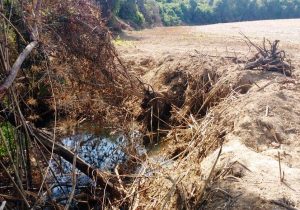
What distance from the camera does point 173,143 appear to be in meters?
7.61

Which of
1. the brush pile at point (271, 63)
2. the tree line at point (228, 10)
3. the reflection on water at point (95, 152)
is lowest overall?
the tree line at point (228, 10)

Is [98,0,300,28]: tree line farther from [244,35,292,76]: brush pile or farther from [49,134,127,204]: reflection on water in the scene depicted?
[49,134,127,204]: reflection on water

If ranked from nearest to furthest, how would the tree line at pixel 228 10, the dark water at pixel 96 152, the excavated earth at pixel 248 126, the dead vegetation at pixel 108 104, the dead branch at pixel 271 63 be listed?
the excavated earth at pixel 248 126 → the dead vegetation at pixel 108 104 → the dark water at pixel 96 152 → the dead branch at pixel 271 63 → the tree line at pixel 228 10

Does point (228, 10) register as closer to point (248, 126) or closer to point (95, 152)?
point (95, 152)

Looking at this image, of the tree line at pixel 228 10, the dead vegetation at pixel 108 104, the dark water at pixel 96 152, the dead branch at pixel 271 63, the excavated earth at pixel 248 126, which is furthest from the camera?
the tree line at pixel 228 10

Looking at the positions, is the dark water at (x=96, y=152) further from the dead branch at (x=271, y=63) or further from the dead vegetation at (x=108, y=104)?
the dead branch at (x=271, y=63)

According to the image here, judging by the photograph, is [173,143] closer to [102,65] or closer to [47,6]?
[102,65]

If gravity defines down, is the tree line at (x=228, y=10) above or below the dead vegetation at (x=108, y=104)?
below

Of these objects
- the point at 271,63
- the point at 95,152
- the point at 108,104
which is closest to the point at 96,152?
the point at 95,152

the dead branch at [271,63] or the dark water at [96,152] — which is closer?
the dark water at [96,152]

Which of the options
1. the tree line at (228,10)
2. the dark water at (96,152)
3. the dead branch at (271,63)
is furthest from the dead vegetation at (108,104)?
the tree line at (228,10)

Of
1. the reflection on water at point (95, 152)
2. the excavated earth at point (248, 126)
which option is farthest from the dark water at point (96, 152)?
the excavated earth at point (248, 126)

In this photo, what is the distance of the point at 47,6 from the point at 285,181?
4.38 meters

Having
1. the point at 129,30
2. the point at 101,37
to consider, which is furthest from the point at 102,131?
the point at 129,30
